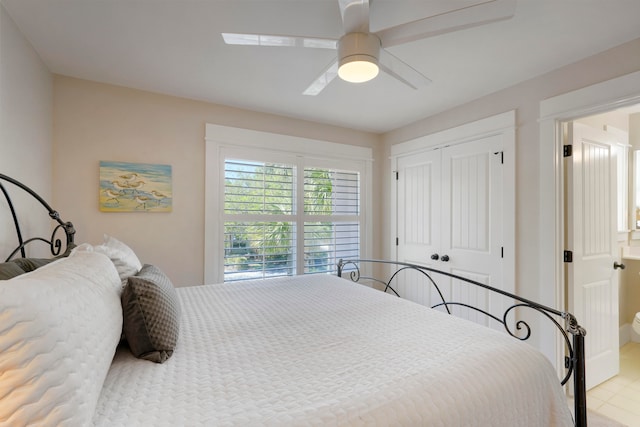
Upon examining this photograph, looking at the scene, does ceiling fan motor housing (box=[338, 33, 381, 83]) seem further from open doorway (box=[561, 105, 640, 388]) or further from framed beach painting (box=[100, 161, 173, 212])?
framed beach painting (box=[100, 161, 173, 212])

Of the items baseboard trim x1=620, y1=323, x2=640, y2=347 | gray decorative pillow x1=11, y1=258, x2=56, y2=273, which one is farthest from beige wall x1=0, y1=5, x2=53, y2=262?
baseboard trim x1=620, y1=323, x2=640, y2=347

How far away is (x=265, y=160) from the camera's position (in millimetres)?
3064

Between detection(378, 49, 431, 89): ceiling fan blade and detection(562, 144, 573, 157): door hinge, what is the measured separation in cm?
132

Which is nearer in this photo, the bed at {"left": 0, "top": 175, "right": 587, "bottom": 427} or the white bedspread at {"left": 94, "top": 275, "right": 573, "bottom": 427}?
the bed at {"left": 0, "top": 175, "right": 587, "bottom": 427}

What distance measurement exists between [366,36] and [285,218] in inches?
83.8

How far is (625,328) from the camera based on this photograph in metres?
3.09

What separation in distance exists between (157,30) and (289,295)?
5.87 ft

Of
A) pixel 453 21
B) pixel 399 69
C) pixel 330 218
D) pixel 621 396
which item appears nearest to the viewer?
pixel 453 21

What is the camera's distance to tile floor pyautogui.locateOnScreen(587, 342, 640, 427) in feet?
6.46

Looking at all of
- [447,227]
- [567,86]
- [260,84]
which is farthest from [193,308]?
[567,86]

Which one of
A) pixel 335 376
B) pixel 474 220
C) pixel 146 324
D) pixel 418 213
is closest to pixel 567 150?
pixel 474 220

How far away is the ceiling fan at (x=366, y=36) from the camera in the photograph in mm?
1153

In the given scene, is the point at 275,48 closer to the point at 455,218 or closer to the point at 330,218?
the point at 330,218

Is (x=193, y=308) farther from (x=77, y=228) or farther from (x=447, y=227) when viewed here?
(x=447, y=227)
